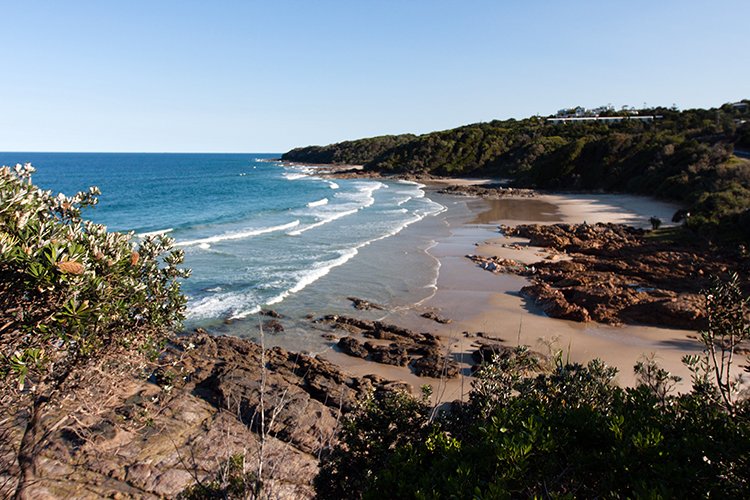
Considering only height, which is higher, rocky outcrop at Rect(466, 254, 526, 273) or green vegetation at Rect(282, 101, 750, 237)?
green vegetation at Rect(282, 101, 750, 237)

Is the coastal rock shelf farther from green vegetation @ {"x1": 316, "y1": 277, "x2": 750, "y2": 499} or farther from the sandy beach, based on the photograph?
green vegetation @ {"x1": 316, "y1": 277, "x2": 750, "y2": 499}

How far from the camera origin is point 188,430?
29.0 ft

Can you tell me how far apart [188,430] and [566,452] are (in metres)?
6.93

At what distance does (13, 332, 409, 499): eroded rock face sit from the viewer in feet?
23.6

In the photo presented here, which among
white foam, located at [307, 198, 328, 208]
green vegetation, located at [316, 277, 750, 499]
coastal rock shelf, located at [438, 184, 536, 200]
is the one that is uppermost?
green vegetation, located at [316, 277, 750, 499]

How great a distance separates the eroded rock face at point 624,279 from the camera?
16.1 meters

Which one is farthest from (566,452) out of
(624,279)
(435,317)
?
(624,279)

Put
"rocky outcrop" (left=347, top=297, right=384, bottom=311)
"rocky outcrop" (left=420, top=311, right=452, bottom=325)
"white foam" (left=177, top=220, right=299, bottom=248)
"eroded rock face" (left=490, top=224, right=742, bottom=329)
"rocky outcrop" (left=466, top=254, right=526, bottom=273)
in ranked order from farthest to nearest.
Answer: "white foam" (left=177, top=220, right=299, bottom=248) < "rocky outcrop" (left=466, top=254, right=526, bottom=273) < "rocky outcrop" (left=347, top=297, right=384, bottom=311) < "rocky outcrop" (left=420, top=311, right=452, bottom=325) < "eroded rock face" (left=490, top=224, right=742, bottom=329)

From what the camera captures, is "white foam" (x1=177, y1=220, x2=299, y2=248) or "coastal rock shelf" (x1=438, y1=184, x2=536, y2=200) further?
"coastal rock shelf" (x1=438, y1=184, x2=536, y2=200)

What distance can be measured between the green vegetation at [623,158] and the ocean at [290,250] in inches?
681

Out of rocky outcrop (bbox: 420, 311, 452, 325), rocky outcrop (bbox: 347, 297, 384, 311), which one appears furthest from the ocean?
rocky outcrop (bbox: 420, 311, 452, 325)

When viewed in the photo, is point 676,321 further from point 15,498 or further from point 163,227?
point 163,227

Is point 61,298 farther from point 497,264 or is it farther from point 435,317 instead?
point 497,264

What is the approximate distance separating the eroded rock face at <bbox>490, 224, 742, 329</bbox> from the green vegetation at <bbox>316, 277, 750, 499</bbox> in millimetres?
11289
